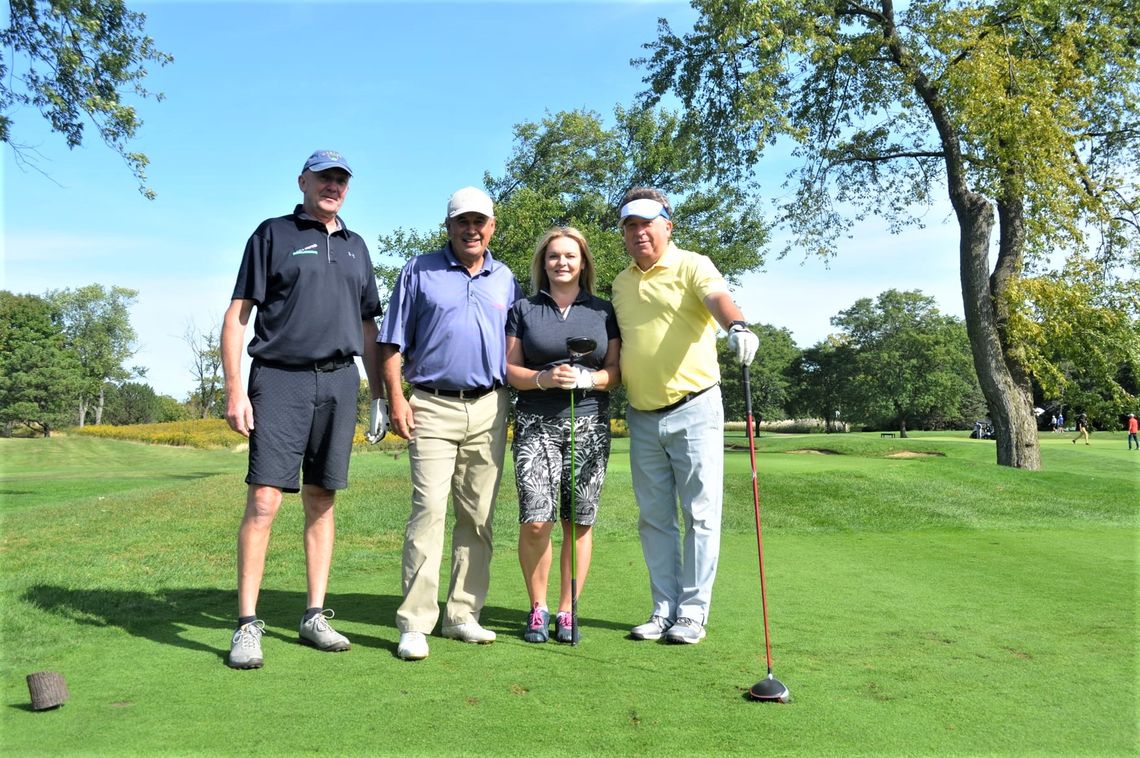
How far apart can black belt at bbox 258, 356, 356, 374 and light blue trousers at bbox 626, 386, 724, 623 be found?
1.44 meters

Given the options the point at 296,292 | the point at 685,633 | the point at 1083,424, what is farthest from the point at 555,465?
the point at 1083,424

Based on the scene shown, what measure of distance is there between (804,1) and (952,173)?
4.10 meters

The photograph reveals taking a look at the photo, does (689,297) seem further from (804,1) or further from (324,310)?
(804,1)

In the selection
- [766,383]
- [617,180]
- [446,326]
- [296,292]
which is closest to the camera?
[296,292]

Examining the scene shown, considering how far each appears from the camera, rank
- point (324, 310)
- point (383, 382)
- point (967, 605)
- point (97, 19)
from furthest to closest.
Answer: point (97, 19), point (967, 605), point (383, 382), point (324, 310)

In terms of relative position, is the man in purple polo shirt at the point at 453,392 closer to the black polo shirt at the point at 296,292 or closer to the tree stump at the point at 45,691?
the black polo shirt at the point at 296,292

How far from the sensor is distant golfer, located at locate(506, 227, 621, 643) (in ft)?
13.6

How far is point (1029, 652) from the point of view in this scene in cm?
358

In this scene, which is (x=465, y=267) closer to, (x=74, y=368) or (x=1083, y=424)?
(x=1083, y=424)

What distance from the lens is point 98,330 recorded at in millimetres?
76750

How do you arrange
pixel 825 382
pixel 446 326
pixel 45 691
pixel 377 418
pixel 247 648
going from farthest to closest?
pixel 825 382 → pixel 377 418 → pixel 446 326 → pixel 247 648 → pixel 45 691

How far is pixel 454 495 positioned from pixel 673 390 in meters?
1.21

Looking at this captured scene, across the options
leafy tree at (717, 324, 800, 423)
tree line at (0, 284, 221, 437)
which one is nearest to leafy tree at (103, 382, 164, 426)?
tree line at (0, 284, 221, 437)

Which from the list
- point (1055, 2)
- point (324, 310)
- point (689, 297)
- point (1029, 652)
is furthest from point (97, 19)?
point (1055, 2)
